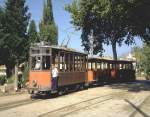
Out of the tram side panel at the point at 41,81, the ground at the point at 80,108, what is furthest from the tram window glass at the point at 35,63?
the ground at the point at 80,108

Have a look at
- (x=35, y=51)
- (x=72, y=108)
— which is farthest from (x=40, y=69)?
(x=72, y=108)

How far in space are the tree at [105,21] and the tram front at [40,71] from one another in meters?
6.12

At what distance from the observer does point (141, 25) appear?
29547mm

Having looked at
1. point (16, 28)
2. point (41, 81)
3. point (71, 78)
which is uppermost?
point (16, 28)

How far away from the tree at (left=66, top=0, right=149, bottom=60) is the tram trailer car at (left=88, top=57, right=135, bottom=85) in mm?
2480

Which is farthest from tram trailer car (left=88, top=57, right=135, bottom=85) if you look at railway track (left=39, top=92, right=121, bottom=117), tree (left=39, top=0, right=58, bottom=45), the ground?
tree (left=39, top=0, right=58, bottom=45)

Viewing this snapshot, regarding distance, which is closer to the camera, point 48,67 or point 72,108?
point 72,108

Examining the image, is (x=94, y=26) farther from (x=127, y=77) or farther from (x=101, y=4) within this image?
(x=127, y=77)

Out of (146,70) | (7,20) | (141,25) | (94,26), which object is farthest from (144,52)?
(7,20)

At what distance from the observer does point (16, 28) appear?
27.8 metres

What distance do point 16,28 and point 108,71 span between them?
13285 millimetres

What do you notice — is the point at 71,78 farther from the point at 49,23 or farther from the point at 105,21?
the point at 49,23

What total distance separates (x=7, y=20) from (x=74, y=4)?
29.3 ft

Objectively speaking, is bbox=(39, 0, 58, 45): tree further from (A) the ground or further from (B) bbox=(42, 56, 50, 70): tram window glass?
(A) the ground
